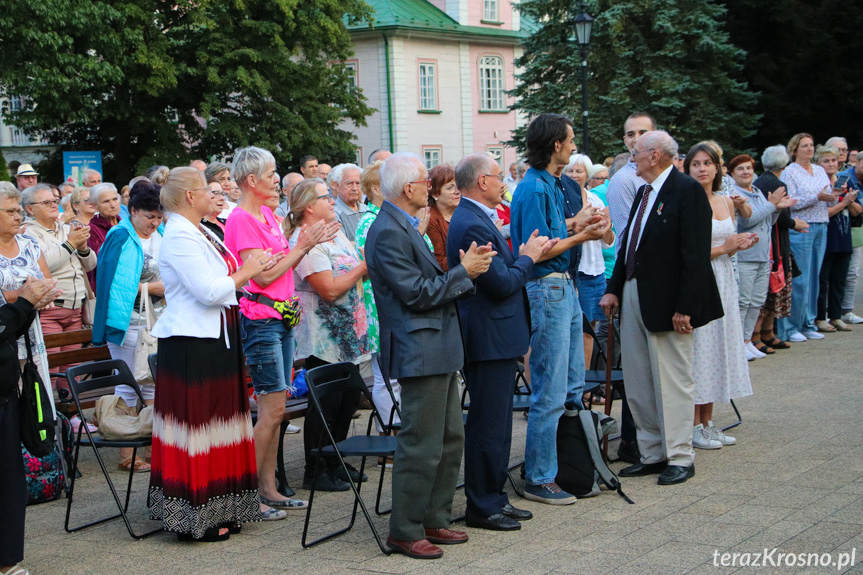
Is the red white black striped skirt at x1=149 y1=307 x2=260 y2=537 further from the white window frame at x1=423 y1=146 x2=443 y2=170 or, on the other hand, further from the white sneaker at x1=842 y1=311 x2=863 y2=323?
the white window frame at x1=423 y1=146 x2=443 y2=170

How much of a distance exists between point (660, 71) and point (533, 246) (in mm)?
24120

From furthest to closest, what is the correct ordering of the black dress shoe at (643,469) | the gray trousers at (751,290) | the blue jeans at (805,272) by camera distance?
the blue jeans at (805,272), the gray trousers at (751,290), the black dress shoe at (643,469)

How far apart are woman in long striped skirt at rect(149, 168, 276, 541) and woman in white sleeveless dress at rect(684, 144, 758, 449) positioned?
3.39m

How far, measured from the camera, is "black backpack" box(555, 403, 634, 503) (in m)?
6.23

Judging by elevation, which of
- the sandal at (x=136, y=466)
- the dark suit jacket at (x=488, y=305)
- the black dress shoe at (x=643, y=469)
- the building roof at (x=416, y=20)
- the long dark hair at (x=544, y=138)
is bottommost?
the sandal at (x=136, y=466)

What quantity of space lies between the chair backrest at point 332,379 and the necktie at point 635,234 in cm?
192

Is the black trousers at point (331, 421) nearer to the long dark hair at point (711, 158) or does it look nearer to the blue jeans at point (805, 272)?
Answer: the long dark hair at point (711, 158)

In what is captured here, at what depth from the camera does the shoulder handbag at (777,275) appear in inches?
445

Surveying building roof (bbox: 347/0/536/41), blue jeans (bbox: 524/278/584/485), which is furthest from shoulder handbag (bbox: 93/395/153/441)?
building roof (bbox: 347/0/536/41)

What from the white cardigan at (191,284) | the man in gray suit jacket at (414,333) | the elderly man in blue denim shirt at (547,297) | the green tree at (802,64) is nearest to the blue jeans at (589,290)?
the elderly man in blue denim shirt at (547,297)

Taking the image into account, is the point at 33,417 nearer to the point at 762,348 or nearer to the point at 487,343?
the point at 487,343

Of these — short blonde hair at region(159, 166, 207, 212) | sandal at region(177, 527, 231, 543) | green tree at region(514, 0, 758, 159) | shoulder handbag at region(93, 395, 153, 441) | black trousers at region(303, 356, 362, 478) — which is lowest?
sandal at region(177, 527, 231, 543)

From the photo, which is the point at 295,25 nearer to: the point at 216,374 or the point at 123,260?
the point at 123,260

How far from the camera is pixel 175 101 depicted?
33.2m
